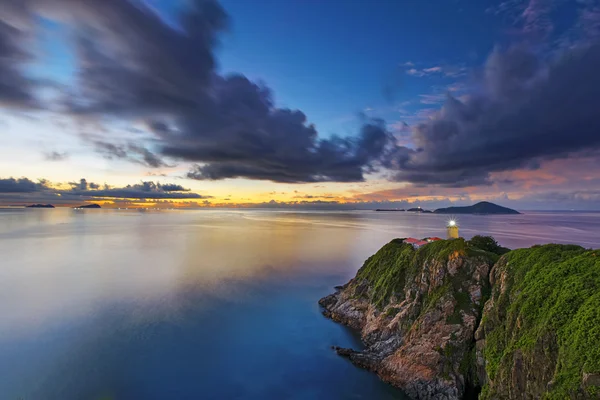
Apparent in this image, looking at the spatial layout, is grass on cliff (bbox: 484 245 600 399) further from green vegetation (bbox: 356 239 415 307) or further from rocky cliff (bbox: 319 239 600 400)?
green vegetation (bbox: 356 239 415 307)

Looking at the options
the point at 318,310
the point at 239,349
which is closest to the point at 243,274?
the point at 318,310

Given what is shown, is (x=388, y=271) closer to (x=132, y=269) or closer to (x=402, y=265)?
(x=402, y=265)

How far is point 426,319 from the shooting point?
31312 mm

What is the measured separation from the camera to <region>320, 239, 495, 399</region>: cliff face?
1085 inches

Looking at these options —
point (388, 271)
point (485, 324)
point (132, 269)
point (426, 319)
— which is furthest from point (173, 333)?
point (132, 269)

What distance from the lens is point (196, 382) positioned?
3109 cm

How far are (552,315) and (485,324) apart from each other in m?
7.71

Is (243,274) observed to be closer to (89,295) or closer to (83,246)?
(89,295)

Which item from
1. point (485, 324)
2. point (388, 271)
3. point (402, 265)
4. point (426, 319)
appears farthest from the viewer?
point (388, 271)

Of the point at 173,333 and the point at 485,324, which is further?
the point at 173,333

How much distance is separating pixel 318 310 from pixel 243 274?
31.0 m

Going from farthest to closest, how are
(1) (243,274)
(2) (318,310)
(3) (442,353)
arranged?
(1) (243,274) < (2) (318,310) < (3) (442,353)

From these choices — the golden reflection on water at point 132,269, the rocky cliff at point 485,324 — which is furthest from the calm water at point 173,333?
the rocky cliff at point 485,324

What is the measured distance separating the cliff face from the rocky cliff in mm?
88
